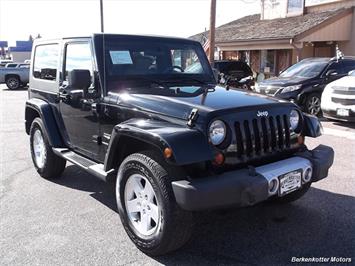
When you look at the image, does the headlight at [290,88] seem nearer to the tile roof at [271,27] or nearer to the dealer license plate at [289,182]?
the dealer license plate at [289,182]

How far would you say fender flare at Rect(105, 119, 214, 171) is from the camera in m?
3.13

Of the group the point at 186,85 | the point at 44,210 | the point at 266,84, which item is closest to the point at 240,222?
the point at 186,85

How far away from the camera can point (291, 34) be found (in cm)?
1933

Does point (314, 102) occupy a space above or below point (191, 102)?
below

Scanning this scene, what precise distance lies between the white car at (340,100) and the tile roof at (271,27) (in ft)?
31.8

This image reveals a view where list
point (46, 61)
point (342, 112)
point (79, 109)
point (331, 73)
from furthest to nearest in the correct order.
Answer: point (331, 73), point (342, 112), point (46, 61), point (79, 109)

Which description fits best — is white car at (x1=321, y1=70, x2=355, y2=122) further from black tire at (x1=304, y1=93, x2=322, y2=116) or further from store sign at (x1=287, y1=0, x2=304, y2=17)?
store sign at (x1=287, y1=0, x2=304, y2=17)

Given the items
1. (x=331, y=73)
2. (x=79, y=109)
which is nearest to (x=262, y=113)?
(x=79, y=109)

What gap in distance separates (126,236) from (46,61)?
119 inches

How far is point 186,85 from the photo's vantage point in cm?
461

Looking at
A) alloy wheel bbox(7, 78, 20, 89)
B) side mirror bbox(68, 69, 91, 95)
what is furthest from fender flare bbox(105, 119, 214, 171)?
alloy wheel bbox(7, 78, 20, 89)

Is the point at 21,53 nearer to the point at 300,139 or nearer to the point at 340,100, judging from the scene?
the point at 340,100

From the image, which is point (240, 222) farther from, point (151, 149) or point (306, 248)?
point (151, 149)

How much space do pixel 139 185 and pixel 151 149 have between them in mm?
344
